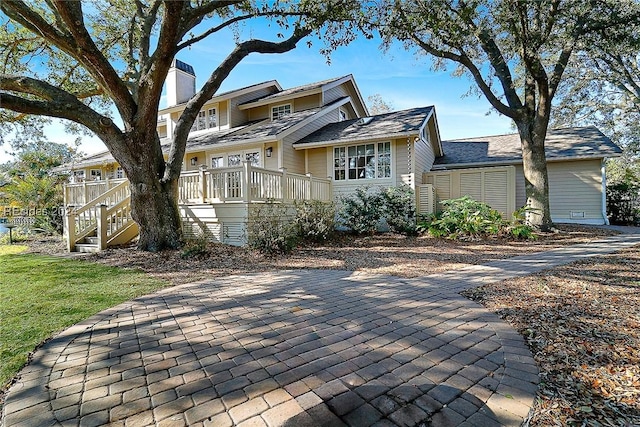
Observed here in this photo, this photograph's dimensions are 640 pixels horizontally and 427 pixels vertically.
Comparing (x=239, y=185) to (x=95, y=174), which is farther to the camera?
(x=95, y=174)

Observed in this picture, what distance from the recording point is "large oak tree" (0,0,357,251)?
7137 millimetres

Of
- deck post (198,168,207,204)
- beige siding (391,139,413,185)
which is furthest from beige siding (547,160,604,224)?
deck post (198,168,207,204)

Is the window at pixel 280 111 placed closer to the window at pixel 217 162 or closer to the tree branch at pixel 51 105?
the window at pixel 217 162

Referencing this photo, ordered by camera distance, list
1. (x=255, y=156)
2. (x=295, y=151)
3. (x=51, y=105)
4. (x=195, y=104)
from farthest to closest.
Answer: (x=295, y=151) < (x=255, y=156) < (x=195, y=104) < (x=51, y=105)

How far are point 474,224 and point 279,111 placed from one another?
1079cm

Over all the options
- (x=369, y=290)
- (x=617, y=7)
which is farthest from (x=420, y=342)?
(x=617, y=7)

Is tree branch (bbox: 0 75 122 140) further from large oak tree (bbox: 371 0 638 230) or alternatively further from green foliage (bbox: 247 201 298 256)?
large oak tree (bbox: 371 0 638 230)

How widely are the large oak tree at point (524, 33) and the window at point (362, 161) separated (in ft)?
12.8

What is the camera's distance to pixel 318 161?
13.9 meters

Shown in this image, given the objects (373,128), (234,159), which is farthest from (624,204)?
(234,159)

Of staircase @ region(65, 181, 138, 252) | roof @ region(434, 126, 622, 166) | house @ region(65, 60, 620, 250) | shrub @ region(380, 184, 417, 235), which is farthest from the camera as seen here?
roof @ region(434, 126, 622, 166)

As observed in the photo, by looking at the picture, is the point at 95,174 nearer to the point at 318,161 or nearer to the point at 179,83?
the point at 179,83

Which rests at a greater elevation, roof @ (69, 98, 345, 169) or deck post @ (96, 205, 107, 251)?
roof @ (69, 98, 345, 169)

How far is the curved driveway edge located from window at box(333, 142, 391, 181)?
9.06 metres
